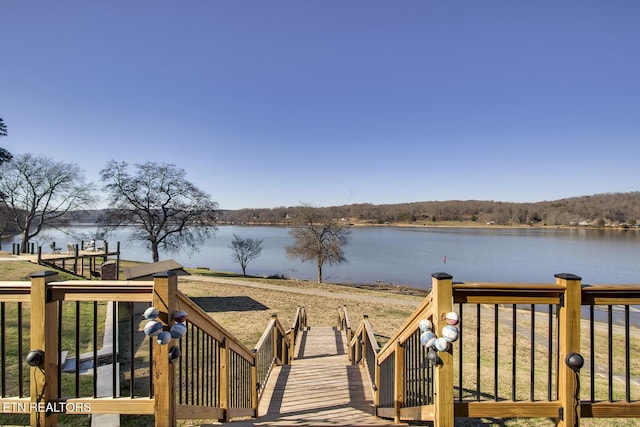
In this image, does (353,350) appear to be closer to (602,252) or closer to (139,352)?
(139,352)

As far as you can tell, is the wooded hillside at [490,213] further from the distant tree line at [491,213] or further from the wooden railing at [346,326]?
the wooden railing at [346,326]

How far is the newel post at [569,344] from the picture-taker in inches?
86.1

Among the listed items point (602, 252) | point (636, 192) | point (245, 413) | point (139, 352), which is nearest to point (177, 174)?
point (139, 352)

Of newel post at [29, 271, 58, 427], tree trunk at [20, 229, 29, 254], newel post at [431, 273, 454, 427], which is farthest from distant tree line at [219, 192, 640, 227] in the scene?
newel post at [431, 273, 454, 427]

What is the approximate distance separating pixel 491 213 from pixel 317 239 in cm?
9696

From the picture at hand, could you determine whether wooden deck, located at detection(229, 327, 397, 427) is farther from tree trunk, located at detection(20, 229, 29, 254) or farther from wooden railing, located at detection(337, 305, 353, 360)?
tree trunk, located at detection(20, 229, 29, 254)

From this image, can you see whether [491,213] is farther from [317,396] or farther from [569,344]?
[569,344]

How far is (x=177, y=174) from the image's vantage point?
23.2 metres

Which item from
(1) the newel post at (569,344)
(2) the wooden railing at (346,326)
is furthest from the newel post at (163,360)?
(2) the wooden railing at (346,326)

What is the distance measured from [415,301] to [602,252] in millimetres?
35660

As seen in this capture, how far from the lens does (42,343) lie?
211 cm

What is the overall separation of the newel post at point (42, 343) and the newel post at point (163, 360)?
74 centimetres

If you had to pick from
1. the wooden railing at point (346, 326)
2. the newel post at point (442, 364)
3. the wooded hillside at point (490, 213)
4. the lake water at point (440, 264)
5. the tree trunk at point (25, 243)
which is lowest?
the lake water at point (440, 264)

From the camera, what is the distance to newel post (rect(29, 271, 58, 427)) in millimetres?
2090
